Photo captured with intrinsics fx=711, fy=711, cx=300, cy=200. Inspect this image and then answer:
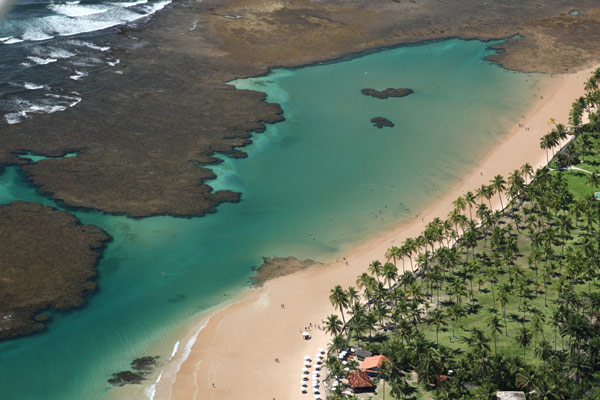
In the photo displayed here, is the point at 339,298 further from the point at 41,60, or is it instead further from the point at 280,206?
the point at 41,60

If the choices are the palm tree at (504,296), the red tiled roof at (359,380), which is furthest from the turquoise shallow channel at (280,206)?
the palm tree at (504,296)

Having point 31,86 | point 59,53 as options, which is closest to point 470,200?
point 31,86

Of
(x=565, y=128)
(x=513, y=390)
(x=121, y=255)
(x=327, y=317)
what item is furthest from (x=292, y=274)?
(x=565, y=128)

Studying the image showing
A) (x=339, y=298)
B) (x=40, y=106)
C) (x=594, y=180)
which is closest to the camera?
(x=339, y=298)

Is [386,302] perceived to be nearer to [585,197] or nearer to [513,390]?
[513,390]

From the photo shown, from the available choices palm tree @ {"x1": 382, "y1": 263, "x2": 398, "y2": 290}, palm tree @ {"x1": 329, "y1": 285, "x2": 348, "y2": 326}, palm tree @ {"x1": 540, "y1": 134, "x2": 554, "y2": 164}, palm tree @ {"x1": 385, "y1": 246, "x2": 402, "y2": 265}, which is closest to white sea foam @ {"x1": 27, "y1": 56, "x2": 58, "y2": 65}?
palm tree @ {"x1": 385, "y1": 246, "x2": 402, "y2": 265}

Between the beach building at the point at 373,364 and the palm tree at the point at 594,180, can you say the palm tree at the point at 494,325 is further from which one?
the palm tree at the point at 594,180

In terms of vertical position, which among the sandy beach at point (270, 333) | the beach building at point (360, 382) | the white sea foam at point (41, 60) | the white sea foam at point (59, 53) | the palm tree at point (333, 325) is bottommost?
the sandy beach at point (270, 333)
